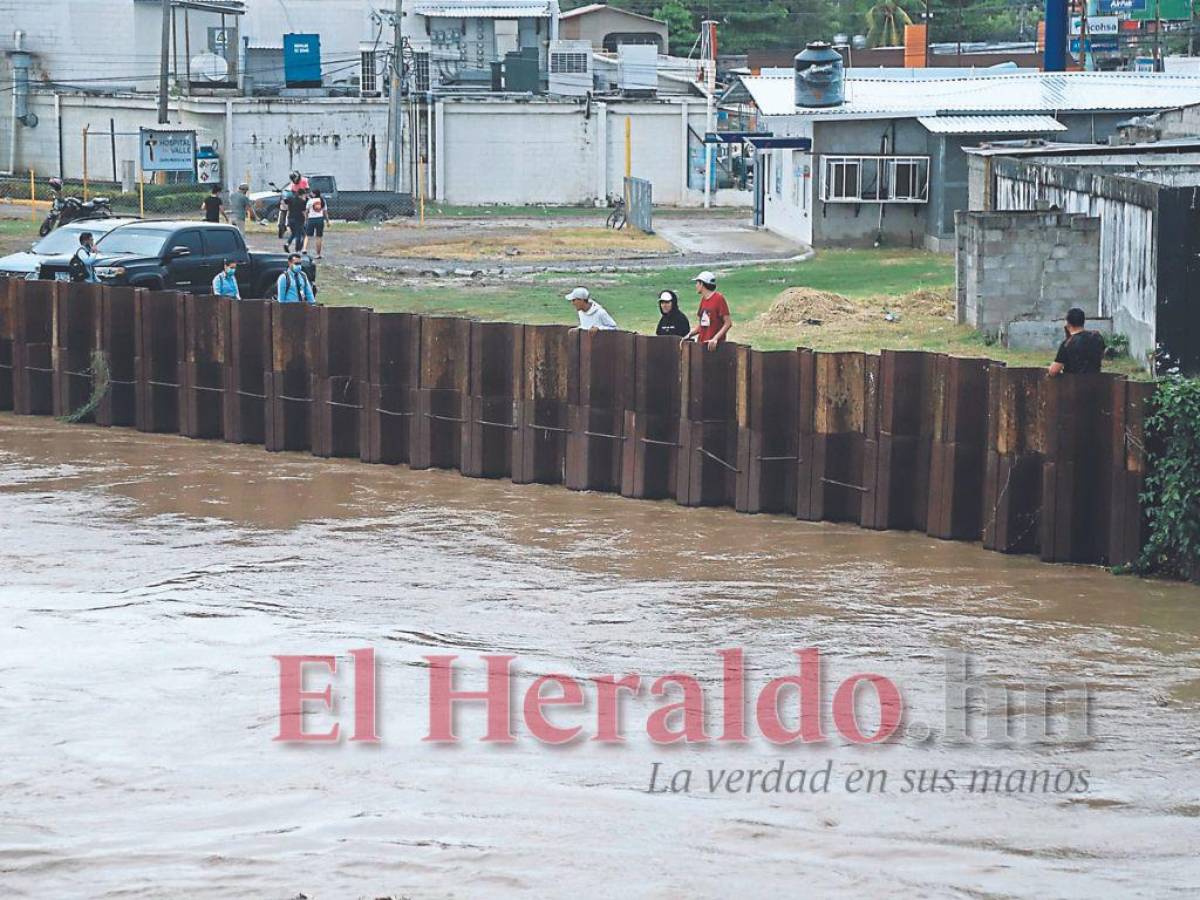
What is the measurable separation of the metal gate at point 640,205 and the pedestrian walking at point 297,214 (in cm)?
1552

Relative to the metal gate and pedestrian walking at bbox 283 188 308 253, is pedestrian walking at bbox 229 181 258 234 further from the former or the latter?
pedestrian walking at bbox 283 188 308 253

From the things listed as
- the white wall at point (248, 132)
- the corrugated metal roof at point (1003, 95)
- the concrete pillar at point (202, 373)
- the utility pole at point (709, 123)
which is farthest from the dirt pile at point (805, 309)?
the white wall at point (248, 132)

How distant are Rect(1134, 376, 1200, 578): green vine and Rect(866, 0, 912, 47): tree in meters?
91.3

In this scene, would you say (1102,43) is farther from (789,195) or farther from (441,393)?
(441,393)

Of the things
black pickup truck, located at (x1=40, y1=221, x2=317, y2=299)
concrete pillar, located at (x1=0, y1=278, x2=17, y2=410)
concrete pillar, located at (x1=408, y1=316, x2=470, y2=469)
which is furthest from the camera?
black pickup truck, located at (x1=40, y1=221, x2=317, y2=299)

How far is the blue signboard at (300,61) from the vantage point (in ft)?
226

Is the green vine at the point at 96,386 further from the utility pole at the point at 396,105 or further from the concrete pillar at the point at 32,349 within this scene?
the utility pole at the point at 396,105

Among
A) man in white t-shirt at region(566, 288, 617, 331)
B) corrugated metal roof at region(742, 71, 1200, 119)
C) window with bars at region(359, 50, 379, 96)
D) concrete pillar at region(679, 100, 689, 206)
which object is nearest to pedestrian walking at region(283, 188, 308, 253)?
corrugated metal roof at region(742, 71, 1200, 119)

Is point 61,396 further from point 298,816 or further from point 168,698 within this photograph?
point 298,816

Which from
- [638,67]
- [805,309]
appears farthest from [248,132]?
[805,309]

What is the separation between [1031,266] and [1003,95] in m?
23.2

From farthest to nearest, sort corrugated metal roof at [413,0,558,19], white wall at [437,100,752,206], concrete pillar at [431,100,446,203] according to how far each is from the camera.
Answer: corrugated metal roof at [413,0,558,19]
white wall at [437,100,752,206]
concrete pillar at [431,100,446,203]

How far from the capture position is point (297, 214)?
36.9m

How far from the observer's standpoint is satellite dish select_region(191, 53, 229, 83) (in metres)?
70.0
